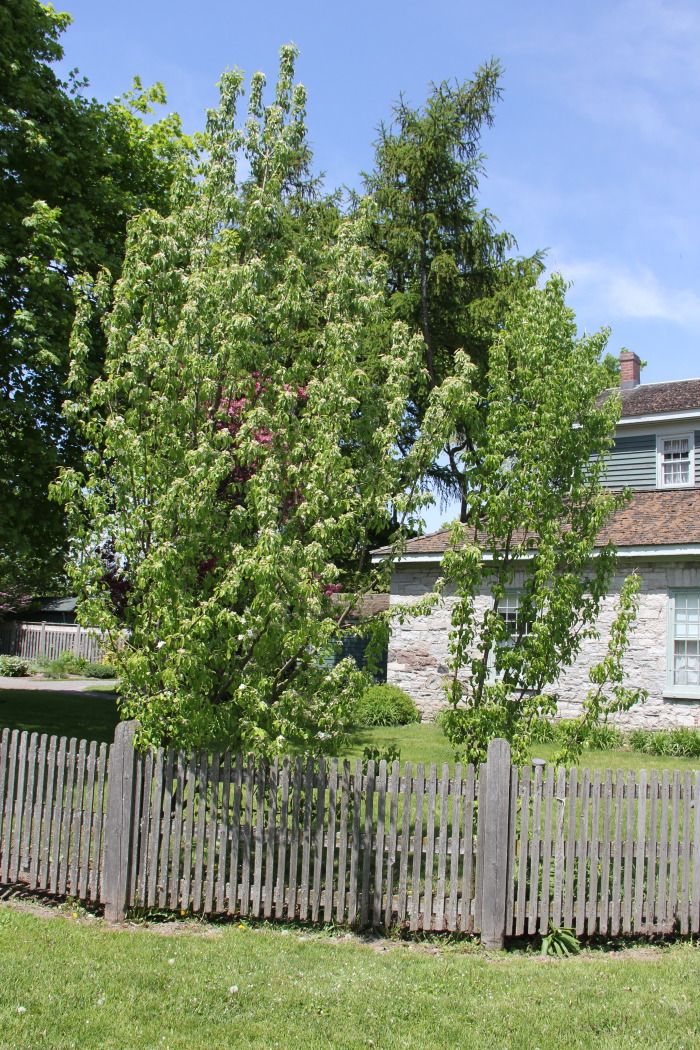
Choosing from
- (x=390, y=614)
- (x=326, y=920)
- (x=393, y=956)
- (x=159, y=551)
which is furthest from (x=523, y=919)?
(x=159, y=551)

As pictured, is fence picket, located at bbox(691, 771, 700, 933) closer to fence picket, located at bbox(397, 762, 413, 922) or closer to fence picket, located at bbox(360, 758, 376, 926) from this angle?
fence picket, located at bbox(397, 762, 413, 922)

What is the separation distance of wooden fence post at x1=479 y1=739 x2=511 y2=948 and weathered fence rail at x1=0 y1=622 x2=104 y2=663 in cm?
2765

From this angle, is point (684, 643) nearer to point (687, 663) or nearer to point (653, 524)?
point (687, 663)

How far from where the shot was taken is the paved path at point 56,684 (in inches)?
933

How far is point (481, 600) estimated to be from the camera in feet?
56.9

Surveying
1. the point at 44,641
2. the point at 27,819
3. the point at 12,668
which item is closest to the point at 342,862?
the point at 27,819

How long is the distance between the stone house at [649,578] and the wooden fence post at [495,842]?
22.6ft

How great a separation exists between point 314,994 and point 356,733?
10.7m

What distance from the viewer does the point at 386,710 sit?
17016 mm

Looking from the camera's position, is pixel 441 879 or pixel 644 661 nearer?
pixel 441 879

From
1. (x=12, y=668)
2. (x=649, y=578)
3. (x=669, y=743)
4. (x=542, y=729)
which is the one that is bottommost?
(x=12, y=668)

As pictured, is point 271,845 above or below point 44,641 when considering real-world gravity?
above

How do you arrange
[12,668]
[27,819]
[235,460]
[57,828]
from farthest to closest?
[12,668] < [235,460] < [27,819] < [57,828]

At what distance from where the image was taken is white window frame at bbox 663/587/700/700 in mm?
15347
